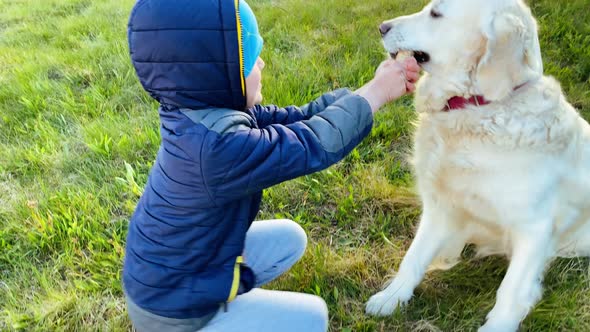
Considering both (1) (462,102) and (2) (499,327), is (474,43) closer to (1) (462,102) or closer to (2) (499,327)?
(1) (462,102)

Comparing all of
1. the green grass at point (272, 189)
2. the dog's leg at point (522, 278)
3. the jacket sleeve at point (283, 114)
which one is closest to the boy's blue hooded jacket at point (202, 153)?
the jacket sleeve at point (283, 114)

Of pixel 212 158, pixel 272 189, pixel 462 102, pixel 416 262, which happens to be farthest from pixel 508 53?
pixel 272 189

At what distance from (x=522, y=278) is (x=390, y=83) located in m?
0.91

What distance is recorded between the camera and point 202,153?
134 centimetres

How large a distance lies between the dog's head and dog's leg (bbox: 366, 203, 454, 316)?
613mm

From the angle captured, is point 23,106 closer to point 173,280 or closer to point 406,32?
point 173,280

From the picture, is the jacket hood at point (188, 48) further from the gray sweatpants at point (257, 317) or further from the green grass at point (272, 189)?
the green grass at point (272, 189)

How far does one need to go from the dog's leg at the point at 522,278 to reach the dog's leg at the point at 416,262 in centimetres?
32

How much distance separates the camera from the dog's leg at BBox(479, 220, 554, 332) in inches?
71.7

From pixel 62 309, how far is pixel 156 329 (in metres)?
0.72

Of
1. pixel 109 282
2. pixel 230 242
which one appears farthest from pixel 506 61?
pixel 109 282

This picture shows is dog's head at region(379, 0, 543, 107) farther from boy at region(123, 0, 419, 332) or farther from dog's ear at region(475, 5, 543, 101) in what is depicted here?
boy at region(123, 0, 419, 332)

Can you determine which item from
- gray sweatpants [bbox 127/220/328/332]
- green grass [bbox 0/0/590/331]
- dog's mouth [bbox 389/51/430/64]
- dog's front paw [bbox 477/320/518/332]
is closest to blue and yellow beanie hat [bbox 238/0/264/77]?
dog's mouth [bbox 389/51/430/64]

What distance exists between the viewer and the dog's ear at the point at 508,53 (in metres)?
1.66
